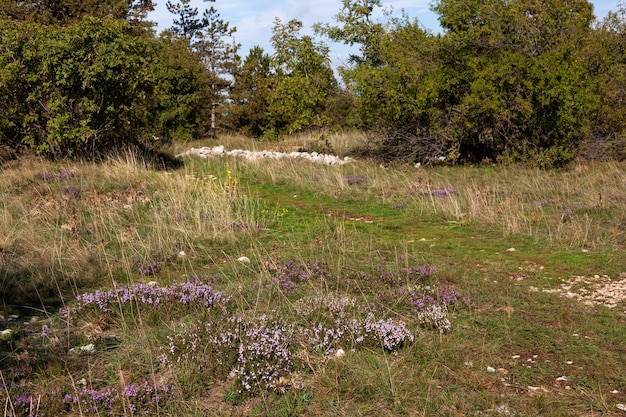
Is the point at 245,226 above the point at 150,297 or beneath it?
above

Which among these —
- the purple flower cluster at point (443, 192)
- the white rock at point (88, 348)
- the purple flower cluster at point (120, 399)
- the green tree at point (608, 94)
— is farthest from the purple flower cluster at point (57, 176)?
the green tree at point (608, 94)

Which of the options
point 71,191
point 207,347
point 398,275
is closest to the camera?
point 207,347

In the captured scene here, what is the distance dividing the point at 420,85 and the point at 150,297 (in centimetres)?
1179

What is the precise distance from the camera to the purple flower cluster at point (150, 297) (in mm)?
5066

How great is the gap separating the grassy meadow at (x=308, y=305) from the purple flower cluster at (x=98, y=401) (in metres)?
0.01

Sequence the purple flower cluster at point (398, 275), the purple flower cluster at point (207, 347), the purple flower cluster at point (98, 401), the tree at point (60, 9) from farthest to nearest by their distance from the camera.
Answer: the tree at point (60, 9) → the purple flower cluster at point (398, 275) → the purple flower cluster at point (207, 347) → the purple flower cluster at point (98, 401)

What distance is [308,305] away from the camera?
16.5 ft

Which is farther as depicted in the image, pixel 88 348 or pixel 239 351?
pixel 88 348

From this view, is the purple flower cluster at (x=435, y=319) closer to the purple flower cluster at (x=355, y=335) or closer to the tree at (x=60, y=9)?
the purple flower cluster at (x=355, y=335)

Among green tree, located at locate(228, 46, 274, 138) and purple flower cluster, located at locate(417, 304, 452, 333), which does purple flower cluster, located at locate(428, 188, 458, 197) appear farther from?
green tree, located at locate(228, 46, 274, 138)

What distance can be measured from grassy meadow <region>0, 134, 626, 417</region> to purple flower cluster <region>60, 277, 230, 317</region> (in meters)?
0.02

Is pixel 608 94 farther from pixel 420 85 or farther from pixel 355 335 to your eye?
pixel 355 335

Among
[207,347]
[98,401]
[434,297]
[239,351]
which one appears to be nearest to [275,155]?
[434,297]

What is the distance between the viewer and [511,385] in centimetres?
397
